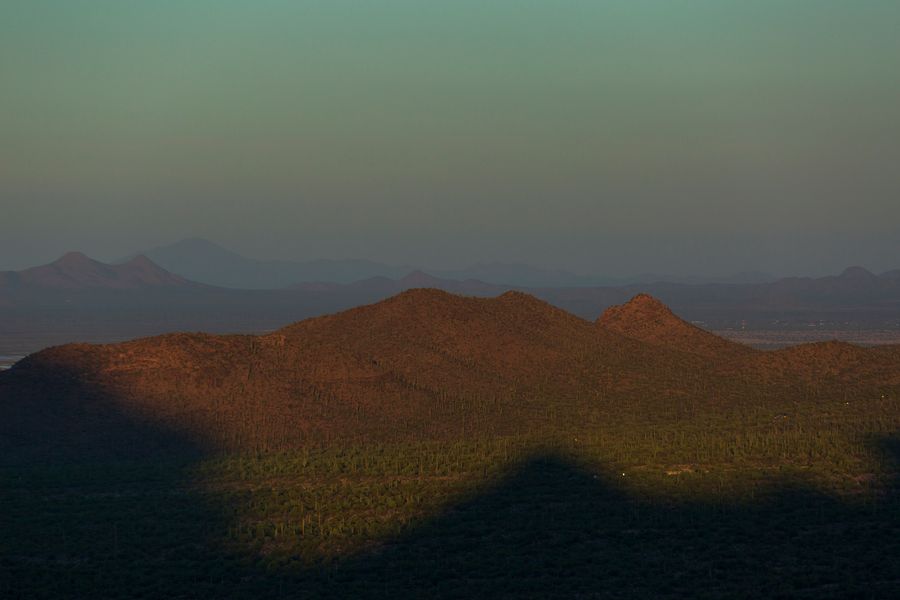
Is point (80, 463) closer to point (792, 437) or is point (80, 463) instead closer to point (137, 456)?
point (137, 456)

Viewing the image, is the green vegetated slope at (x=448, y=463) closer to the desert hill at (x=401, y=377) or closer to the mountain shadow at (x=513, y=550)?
the mountain shadow at (x=513, y=550)

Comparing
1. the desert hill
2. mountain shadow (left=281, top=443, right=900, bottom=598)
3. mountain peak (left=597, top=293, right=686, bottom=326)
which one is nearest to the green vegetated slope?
mountain shadow (left=281, top=443, right=900, bottom=598)

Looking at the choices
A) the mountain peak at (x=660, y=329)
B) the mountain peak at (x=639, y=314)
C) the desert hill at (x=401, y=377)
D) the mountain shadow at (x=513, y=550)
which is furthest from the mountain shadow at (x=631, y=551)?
the mountain peak at (x=639, y=314)

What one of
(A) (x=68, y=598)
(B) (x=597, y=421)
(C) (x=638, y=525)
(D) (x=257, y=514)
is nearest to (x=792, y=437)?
(B) (x=597, y=421)

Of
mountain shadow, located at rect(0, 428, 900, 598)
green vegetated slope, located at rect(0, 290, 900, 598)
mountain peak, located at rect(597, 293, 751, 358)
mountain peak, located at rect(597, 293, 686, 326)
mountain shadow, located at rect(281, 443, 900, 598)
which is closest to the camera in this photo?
mountain shadow, located at rect(281, 443, 900, 598)

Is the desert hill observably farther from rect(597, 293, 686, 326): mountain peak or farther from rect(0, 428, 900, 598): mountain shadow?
rect(0, 428, 900, 598): mountain shadow

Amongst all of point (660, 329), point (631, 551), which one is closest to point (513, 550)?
point (631, 551)
